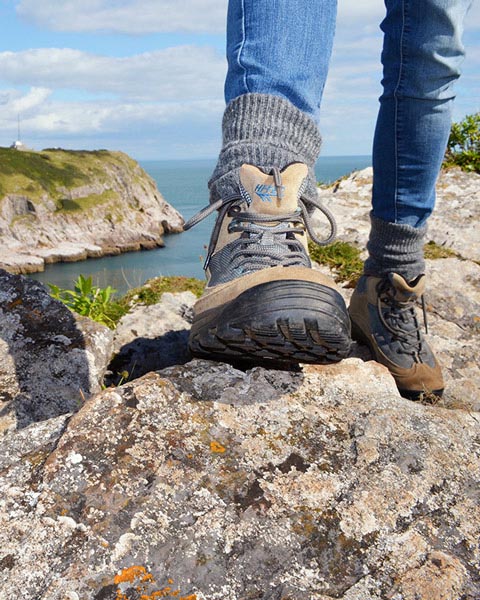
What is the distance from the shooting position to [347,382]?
2203mm

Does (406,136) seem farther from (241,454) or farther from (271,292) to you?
(241,454)

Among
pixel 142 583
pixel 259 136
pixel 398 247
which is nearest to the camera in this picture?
pixel 142 583

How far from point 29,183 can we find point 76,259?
16298mm

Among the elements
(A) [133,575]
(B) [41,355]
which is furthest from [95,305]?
(A) [133,575]

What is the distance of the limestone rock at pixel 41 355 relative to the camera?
102 inches

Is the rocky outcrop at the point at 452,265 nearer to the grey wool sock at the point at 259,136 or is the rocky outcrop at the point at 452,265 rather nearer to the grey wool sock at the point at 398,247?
the grey wool sock at the point at 398,247

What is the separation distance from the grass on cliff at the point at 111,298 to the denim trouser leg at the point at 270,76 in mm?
2689

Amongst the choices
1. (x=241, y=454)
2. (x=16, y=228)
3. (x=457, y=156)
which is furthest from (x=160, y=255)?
(x=241, y=454)

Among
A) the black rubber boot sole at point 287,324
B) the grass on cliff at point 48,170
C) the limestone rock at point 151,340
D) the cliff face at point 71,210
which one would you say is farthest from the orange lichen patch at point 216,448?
the grass on cliff at point 48,170

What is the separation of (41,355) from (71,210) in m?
90.2

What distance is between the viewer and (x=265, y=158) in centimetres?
237

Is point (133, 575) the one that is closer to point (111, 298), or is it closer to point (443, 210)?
point (111, 298)

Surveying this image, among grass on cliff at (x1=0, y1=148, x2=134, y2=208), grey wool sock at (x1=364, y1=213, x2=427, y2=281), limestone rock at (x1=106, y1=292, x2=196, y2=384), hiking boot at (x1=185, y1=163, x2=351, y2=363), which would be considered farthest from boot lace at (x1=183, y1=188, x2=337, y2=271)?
grass on cliff at (x1=0, y1=148, x2=134, y2=208)

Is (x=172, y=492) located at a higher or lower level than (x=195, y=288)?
higher
